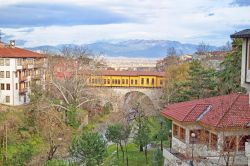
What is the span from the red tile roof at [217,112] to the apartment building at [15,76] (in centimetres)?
2838

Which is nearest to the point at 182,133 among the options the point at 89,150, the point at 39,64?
the point at 89,150

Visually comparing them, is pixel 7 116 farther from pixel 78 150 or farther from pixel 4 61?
pixel 78 150

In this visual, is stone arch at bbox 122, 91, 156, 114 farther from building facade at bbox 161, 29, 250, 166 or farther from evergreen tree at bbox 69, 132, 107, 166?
evergreen tree at bbox 69, 132, 107, 166

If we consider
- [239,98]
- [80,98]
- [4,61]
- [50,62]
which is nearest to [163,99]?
[80,98]

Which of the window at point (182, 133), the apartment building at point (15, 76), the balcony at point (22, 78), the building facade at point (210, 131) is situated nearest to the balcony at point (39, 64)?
the apartment building at point (15, 76)

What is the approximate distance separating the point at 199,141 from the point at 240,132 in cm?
276

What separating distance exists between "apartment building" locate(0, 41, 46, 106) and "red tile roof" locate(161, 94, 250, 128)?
93.1 feet

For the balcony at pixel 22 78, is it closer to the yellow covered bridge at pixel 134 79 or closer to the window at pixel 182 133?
the yellow covered bridge at pixel 134 79

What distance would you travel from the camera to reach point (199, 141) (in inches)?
874

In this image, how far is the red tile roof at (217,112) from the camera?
20.3 m

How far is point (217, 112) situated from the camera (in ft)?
70.8

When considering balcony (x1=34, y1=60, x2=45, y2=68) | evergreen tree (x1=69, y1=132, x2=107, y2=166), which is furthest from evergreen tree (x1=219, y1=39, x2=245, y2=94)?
balcony (x1=34, y1=60, x2=45, y2=68)

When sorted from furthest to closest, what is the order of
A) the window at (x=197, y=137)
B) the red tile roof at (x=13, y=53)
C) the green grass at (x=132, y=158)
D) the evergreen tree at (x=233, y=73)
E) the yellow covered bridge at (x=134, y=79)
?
1. the yellow covered bridge at (x=134, y=79)
2. the red tile roof at (x=13, y=53)
3. the evergreen tree at (x=233, y=73)
4. the green grass at (x=132, y=158)
5. the window at (x=197, y=137)

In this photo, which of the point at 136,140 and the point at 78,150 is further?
the point at 136,140
